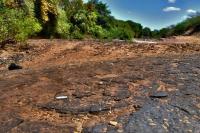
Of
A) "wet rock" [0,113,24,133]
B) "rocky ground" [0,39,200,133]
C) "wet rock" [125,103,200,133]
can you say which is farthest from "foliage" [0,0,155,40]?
"wet rock" [125,103,200,133]

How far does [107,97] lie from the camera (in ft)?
16.5

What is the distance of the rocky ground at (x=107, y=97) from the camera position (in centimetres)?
430

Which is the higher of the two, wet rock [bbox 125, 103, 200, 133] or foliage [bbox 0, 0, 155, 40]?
foliage [bbox 0, 0, 155, 40]

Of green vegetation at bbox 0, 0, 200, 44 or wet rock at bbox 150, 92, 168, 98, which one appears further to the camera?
green vegetation at bbox 0, 0, 200, 44

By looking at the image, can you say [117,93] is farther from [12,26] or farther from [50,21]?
[50,21]

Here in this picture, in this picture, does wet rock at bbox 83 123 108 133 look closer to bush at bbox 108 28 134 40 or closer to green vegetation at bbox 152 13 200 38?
green vegetation at bbox 152 13 200 38

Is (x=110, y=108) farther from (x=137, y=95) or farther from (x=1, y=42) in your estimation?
(x=1, y=42)

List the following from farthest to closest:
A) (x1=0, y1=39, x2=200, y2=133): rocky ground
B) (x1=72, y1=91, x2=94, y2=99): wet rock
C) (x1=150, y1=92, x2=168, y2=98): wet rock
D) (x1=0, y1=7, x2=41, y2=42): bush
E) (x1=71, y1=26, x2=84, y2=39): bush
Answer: (x1=71, y1=26, x2=84, y2=39): bush, (x1=0, y1=7, x2=41, y2=42): bush, (x1=72, y1=91, x2=94, y2=99): wet rock, (x1=150, y1=92, x2=168, y2=98): wet rock, (x1=0, y1=39, x2=200, y2=133): rocky ground

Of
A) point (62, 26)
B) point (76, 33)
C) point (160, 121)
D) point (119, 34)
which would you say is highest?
point (62, 26)

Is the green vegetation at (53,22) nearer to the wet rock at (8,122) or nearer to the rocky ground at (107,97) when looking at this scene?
the rocky ground at (107,97)

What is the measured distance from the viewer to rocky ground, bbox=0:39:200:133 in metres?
4.30

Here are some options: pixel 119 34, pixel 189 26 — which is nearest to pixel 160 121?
pixel 189 26

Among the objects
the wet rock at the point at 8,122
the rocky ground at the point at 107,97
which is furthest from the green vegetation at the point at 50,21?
the wet rock at the point at 8,122

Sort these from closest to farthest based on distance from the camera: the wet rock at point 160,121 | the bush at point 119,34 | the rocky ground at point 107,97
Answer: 1. the wet rock at point 160,121
2. the rocky ground at point 107,97
3. the bush at point 119,34
